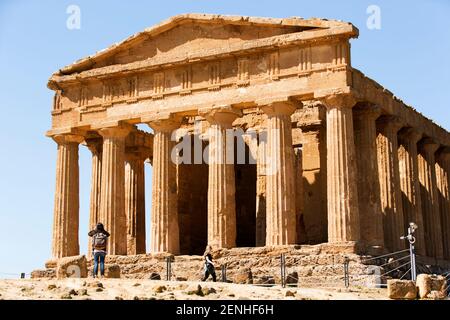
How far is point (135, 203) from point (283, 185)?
36.5 ft

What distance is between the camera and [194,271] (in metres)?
34.8

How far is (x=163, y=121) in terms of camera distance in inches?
1492

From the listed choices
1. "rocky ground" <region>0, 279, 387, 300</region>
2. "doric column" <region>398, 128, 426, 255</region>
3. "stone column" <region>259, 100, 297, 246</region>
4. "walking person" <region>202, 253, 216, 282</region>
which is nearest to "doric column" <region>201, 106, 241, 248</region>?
"stone column" <region>259, 100, 297, 246</region>

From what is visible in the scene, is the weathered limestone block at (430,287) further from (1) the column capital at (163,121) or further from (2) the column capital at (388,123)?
(1) the column capital at (163,121)

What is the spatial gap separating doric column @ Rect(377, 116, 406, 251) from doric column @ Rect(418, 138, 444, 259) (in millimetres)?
4341

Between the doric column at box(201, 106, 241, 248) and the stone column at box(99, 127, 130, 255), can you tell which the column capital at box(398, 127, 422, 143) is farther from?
the stone column at box(99, 127, 130, 255)

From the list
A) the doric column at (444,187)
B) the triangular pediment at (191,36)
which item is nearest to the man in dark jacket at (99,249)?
the triangular pediment at (191,36)

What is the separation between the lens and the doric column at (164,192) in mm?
36969

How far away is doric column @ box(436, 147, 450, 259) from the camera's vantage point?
4442cm

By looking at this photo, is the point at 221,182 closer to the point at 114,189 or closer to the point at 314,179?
the point at 114,189
